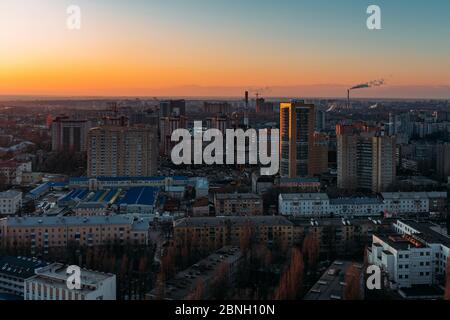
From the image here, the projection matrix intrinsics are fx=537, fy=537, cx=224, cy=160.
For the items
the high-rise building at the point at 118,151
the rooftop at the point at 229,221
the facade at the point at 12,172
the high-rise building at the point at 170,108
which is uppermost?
the high-rise building at the point at 170,108

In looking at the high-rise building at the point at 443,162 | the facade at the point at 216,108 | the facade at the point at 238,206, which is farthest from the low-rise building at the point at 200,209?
the facade at the point at 216,108

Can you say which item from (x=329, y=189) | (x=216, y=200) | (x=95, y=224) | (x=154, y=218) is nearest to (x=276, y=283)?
(x=95, y=224)

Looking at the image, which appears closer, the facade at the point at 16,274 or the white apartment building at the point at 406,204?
the facade at the point at 16,274

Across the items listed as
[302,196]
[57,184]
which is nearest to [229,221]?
[302,196]

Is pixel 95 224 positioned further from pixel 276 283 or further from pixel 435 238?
pixel 435 238

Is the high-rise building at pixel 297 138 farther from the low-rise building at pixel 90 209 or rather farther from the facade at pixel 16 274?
the facade at pixel 16 274

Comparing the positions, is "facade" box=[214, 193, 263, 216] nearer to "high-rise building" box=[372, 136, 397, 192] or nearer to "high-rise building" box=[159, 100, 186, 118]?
"high-rise building" box=[372, 136, 397, 192]
